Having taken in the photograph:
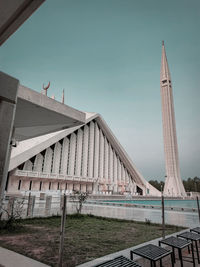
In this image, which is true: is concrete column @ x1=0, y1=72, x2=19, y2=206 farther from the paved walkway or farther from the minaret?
the minaret

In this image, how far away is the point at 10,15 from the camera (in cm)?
208

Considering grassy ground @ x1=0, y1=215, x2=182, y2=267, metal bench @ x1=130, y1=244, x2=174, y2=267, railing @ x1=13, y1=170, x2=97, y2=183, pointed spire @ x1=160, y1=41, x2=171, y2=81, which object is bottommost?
grassy ground @ x1=0, y1=215, x2=182, y2=267

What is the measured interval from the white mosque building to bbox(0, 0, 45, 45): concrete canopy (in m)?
21.0

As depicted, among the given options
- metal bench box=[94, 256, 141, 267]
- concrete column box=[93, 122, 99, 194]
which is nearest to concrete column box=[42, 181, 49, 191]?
concrete column box=[93, 122, 99, 194]

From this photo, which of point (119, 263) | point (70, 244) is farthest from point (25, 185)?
point (119, 263)

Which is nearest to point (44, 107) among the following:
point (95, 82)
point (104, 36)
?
point (104, 36)

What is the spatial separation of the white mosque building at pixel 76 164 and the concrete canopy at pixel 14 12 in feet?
68.8

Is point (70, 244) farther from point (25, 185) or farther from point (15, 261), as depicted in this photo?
point (25, 185)

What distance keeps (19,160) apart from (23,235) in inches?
896

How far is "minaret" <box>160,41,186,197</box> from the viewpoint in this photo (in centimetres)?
4390

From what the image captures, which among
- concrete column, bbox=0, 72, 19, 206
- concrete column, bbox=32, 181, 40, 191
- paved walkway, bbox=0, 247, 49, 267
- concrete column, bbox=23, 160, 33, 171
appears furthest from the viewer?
concrete column, bbox=32, 181, 40, 191

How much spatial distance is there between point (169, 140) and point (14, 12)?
5086 cm

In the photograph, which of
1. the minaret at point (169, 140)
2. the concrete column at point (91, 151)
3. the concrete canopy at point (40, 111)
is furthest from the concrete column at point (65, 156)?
the concrete canopy at point (40, 111)

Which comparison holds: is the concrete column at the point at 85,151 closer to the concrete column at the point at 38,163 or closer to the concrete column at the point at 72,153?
the concrete column at the point at 72,153
